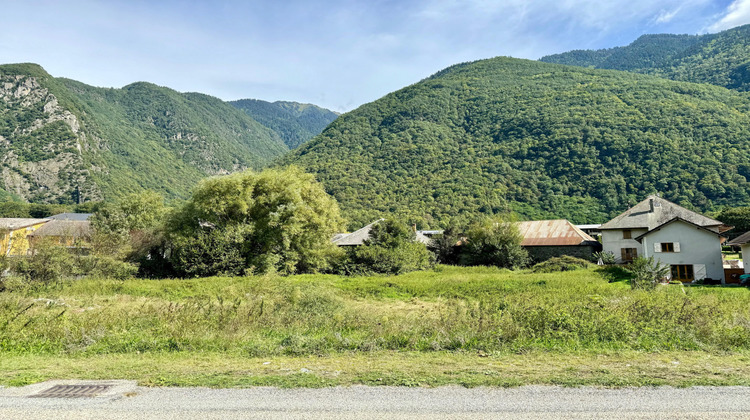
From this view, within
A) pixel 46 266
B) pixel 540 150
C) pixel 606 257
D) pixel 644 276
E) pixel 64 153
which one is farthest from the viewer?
pixel 64 153

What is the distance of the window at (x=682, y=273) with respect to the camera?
30.5m

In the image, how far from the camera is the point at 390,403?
534 centimetres

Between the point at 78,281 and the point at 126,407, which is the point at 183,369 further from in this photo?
the point at 78,281

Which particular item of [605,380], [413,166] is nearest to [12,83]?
[413,166]

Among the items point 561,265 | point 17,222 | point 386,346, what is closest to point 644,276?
point 561,265

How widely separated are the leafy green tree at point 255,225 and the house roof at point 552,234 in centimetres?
2175

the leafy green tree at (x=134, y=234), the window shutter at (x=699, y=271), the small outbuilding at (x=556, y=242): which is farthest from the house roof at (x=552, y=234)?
the leafy green tree at (x=134, y=234)

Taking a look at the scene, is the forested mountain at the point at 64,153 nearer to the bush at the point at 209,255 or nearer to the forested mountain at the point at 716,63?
the bush at the point at 209,255

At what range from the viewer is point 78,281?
68.4 ft

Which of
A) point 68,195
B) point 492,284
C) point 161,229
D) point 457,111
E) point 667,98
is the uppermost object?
point 457,111

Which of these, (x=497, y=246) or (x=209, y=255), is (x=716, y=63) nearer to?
(x=497, y=246)

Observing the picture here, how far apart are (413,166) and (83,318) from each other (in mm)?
99499

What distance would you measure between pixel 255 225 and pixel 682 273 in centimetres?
3161

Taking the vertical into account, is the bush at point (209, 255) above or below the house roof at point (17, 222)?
below
